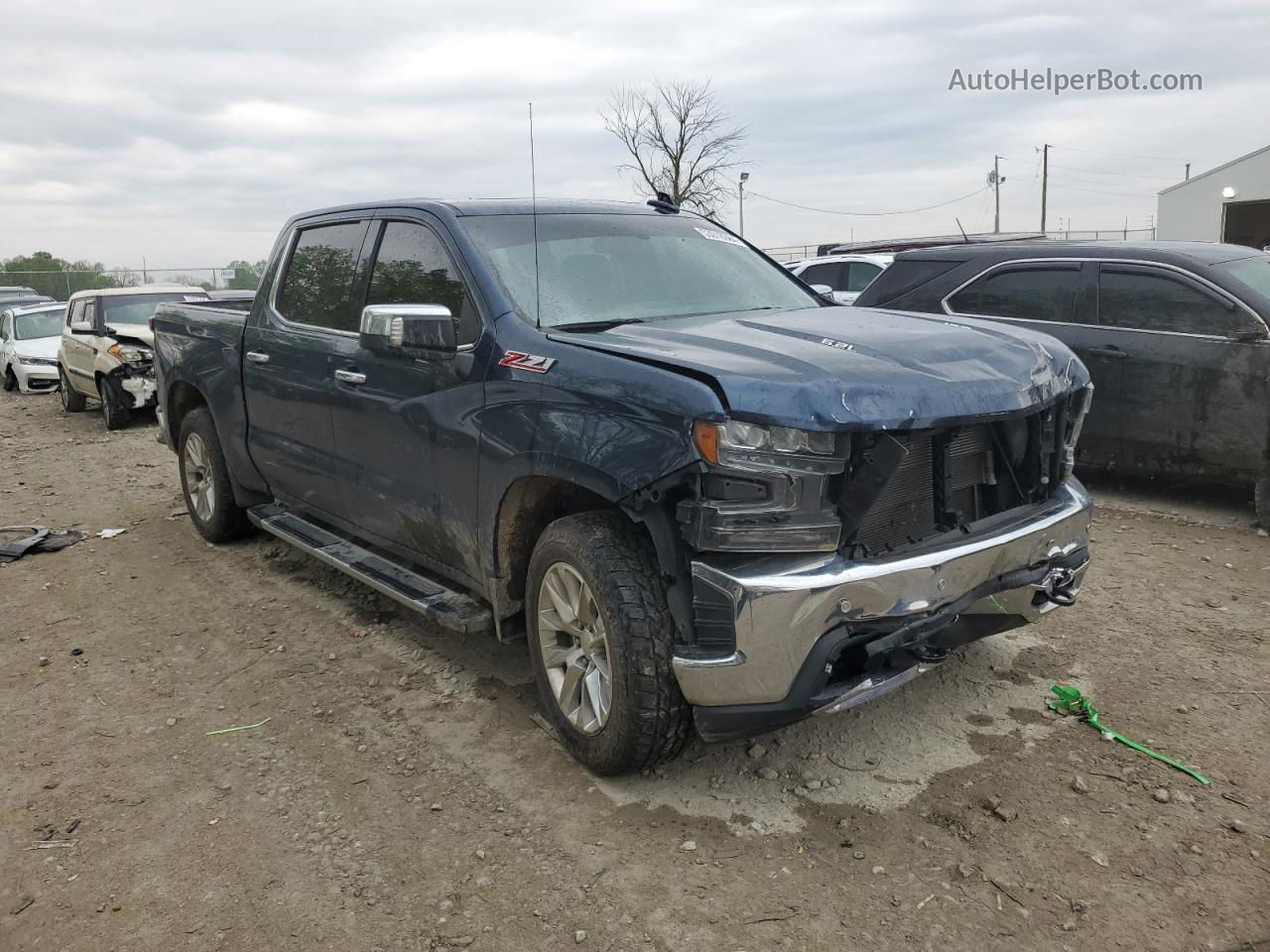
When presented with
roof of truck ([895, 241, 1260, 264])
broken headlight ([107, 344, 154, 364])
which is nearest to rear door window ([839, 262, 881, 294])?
roof of truck ([895, 241, 1260, 264])

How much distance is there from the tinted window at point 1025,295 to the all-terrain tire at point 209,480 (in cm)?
512

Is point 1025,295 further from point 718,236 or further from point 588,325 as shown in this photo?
point 588,325

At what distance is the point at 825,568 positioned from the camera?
278cm

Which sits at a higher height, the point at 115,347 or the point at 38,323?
the point at 38,323

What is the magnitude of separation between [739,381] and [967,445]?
0.92 m

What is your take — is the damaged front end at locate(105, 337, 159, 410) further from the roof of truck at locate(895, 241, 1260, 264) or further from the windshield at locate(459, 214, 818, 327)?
the windshield at locate(459, 214, 818, 327)

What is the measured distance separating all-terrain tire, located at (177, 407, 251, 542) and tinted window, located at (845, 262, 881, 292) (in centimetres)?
826

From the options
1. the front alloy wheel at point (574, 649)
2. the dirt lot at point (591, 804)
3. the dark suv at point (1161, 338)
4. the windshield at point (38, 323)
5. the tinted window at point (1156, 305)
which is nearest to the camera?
the dirt lot at point (591, 804)

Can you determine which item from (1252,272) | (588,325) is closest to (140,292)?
(588,325)

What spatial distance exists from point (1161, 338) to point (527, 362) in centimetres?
468

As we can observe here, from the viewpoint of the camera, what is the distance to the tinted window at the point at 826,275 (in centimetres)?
1250

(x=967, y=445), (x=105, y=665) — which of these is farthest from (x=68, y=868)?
(x=967, y=445)

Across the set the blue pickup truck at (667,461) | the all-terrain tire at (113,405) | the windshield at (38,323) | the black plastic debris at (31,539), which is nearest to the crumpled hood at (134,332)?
the all-terrain tire at (113,405)

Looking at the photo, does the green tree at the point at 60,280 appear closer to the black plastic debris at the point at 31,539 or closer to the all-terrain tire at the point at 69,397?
the all-terrain tire at the point at 69,397
